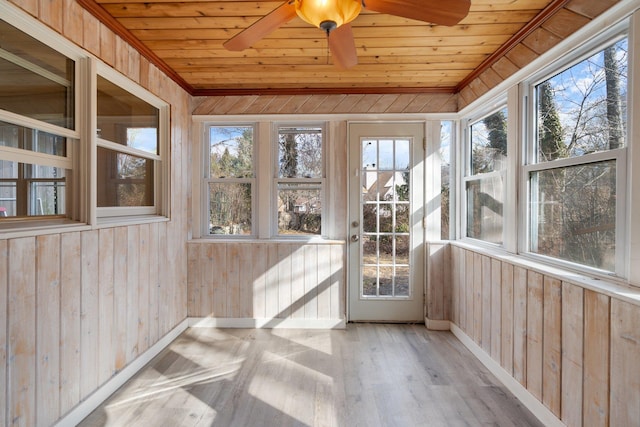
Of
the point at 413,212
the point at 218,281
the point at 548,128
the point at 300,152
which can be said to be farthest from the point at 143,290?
the point at 548,128

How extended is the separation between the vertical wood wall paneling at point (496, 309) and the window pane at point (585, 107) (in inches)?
32.5

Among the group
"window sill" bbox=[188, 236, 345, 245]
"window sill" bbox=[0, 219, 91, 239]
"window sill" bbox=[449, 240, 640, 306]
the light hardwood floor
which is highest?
"window sill" bbox=[0, 219, 91, 239]

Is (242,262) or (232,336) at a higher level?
(242,262)

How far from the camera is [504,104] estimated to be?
260cm

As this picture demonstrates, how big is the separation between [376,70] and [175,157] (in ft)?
6.60

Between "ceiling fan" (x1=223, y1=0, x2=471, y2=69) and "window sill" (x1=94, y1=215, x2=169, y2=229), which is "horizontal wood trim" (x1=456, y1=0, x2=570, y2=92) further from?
"window sill" (x1=94, y1=215, x2=169, y2=229)

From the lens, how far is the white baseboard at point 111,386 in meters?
1.82

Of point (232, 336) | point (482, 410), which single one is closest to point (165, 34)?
point (232, 336)

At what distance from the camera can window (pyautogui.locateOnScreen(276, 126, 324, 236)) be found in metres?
3.40

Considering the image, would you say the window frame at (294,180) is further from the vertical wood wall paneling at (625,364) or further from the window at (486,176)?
the vertical wood wall paneling at (625,364)

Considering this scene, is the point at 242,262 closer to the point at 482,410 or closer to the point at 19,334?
the point at 19,334

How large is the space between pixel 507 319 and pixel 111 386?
271 cm

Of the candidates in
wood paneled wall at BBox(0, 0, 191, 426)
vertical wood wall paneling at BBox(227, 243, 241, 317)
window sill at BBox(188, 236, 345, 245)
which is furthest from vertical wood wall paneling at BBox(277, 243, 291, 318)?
wood paneled wall at BBox(0, 0, 191, 426)

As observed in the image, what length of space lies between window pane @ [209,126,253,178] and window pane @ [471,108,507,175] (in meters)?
2.23
